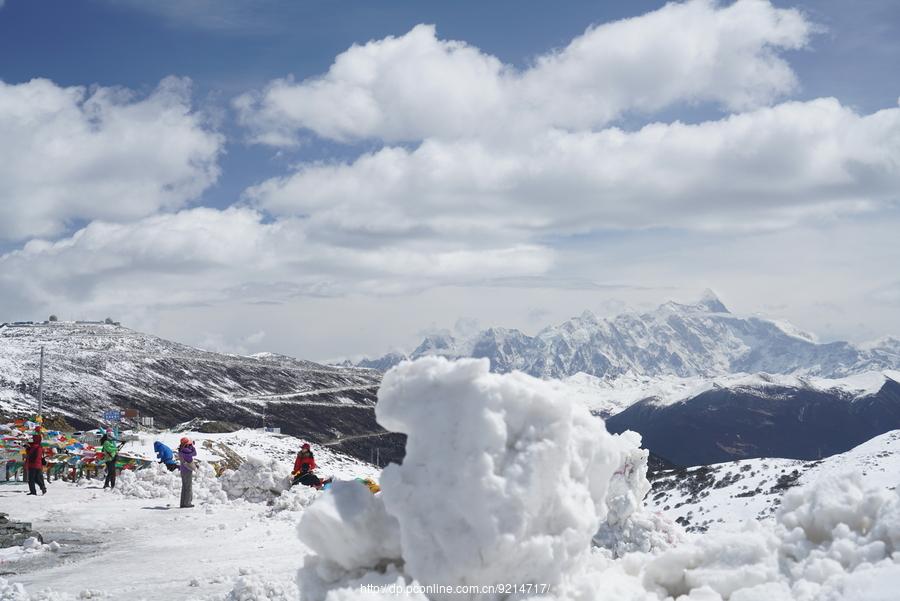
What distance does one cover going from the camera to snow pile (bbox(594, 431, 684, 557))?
1302cm

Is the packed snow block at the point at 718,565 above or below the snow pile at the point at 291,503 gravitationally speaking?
above

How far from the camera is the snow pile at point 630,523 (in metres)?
13.0

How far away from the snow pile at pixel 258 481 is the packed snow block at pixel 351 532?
1252cm

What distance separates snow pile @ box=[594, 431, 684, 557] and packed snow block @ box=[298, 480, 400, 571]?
244 inches

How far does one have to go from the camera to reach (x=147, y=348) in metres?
149

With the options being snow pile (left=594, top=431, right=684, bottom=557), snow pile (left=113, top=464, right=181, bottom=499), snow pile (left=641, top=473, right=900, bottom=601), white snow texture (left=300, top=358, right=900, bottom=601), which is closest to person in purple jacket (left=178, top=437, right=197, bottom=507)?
snow pile (left=113, top=464, right=181, bottom=499)

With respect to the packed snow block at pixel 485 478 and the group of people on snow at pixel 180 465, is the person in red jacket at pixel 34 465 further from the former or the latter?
the packed snow block at pixel 485 478

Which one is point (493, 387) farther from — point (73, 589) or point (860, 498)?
point (73, 589)

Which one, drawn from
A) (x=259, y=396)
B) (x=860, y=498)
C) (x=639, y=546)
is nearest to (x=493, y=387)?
(x=860, y=498)

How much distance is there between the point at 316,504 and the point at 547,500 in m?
2.25

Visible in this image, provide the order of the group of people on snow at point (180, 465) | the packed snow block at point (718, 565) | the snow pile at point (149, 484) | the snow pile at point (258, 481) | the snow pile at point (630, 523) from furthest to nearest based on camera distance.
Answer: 1. the snow pile at point (149, 484)
2. the snow pile at point (258, 481)
3. the group of people on snow at point (180, 465)
4. the snow pile at point (630, 523)
5. the packed snow block at point (718, 565)

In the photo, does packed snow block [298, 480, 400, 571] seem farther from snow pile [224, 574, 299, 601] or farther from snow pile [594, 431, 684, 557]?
snow pile [594, 431, 684, 557]

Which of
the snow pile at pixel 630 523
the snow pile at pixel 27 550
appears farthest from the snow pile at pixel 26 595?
the snow pile at pixel 630 523

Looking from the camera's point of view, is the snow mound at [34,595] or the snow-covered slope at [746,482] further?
the snow-covered slope at [746,482]
